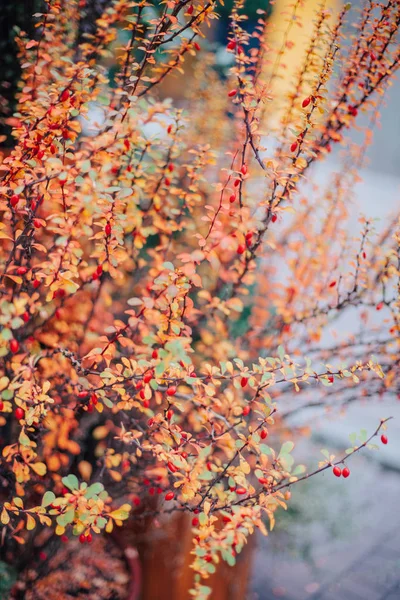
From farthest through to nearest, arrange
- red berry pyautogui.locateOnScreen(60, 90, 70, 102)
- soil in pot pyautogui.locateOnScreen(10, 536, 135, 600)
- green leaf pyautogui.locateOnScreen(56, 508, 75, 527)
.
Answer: soil in pot pyautogui.locateOnScreen(10, 536, 135, 600), red berry pyautogui.locateOnScreen(60, 90, 70, 102), green leaf pyautogui.locateOnScreen(56, 508, 75, 527)

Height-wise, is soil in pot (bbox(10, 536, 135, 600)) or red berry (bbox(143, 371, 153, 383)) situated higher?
red berry (bbox(143, 371, 153, 383))

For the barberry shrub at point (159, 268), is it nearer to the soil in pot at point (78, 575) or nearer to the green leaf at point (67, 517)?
the green leaf at point (67, 517)

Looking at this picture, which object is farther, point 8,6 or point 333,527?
point 333,527

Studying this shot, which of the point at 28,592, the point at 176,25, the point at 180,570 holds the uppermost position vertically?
the point at 176,25

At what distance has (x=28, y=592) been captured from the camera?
211 centimetres

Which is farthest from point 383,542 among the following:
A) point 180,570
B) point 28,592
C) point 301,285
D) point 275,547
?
point 28,592

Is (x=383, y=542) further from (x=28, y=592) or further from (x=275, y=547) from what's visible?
(x=28, y=592)

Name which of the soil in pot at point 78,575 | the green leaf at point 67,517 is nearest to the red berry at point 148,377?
the green leaf at point 67,517

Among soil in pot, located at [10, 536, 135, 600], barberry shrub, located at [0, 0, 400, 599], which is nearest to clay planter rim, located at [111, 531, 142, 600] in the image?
soil in pot, located at [10, 536, 135, 600]

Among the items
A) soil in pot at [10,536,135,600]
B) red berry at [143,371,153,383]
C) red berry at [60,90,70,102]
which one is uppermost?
red berry at [60,90,70,102]

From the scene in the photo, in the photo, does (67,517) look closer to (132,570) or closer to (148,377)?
(148,377)

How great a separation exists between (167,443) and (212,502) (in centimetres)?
26

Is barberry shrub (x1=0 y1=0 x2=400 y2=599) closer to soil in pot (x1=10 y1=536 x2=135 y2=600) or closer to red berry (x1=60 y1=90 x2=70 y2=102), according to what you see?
red berry (x1=60 y1=90 x2=70 y2=102)

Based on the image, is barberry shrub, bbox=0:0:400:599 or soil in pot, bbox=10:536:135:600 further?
soil in pot, bbox=10:536:135:600
